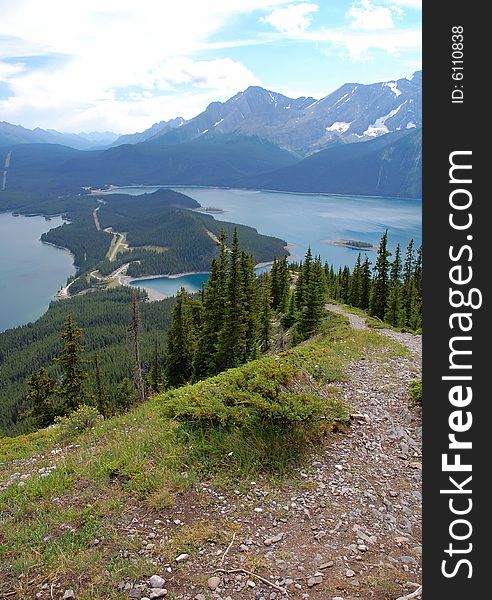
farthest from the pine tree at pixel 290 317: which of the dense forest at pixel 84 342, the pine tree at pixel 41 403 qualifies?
the dense forest at pixel 84 342

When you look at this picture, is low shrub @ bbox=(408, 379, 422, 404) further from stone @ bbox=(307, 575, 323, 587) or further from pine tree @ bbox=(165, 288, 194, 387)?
pine tree @ bbox=(165, 288, 194, 387)

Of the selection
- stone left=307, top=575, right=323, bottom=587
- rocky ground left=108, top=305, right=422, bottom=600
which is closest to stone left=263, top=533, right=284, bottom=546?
rocky ground left=108, top=305, right=422, bottom=600

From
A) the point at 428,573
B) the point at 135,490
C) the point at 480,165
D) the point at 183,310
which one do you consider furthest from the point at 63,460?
the point at 183,310

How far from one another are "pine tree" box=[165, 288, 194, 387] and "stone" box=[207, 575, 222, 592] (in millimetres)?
36842

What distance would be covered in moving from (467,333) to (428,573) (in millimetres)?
2419

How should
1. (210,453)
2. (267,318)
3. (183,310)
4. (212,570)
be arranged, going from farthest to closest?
1. (183,310)
2. (267,318)
3. (210,453)
4. (212,570)

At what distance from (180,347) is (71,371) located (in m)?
12.2

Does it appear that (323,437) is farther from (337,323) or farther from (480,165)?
(337,323)

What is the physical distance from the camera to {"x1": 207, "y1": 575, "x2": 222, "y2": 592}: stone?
5.94 metres

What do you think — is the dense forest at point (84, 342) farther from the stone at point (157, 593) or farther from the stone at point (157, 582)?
the stone at point (157, 593)

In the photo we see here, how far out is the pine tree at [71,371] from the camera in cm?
3303

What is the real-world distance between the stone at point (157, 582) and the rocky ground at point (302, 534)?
13 millimetres

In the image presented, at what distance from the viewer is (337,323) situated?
34188 millimetres

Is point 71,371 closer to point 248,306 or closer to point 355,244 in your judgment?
point 248,306
